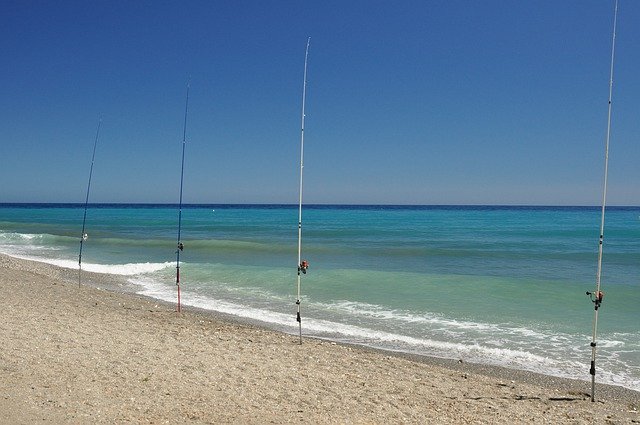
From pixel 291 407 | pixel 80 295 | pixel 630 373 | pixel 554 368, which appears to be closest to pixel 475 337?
pixel 554 368

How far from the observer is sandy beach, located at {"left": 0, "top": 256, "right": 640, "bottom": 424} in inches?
221

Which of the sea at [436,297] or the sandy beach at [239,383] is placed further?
the sea at [436,297]

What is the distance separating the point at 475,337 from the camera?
1071 cm

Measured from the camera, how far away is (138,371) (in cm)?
676

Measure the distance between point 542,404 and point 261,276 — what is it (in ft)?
42.9

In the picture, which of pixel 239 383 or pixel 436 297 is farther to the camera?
pixel 436 297

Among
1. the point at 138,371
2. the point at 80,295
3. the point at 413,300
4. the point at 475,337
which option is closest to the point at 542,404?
the point at 475,337

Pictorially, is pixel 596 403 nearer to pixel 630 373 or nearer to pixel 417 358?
pixel 630 373

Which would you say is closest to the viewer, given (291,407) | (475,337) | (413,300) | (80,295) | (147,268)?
(291,407)

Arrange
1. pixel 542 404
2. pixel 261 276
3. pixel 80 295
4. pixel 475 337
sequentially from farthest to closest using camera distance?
pixel 261 276, pixel 80 295, pixel 475 337, pixel 542 404

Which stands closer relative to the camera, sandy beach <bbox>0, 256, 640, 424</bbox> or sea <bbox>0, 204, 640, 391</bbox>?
sandy beach <bbox>0, 256, 640, 424</bbox>

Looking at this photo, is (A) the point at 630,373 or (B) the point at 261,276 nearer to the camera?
(A) the point at 630,373

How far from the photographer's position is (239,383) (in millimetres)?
6648

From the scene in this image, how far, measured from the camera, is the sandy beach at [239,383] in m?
5.61
